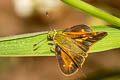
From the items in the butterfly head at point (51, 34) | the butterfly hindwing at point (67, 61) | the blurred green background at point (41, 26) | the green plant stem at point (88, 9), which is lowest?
the blurred green background at point (41, 26)

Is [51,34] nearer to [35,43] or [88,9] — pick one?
[35,43]

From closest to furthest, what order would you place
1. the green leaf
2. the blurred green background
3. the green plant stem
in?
the green plant stem
the green leaf
the blurred green background

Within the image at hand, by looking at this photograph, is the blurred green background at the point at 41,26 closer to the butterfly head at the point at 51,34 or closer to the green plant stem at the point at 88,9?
the butterfly head at the point at 51,34

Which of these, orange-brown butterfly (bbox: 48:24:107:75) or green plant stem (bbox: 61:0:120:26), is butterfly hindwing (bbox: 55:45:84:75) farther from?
green plant stem (bbox: 61:0:120:26)

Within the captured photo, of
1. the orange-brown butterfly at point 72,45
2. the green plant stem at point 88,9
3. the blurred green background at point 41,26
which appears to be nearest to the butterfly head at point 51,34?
the orange-brown butterfly at point 72,45

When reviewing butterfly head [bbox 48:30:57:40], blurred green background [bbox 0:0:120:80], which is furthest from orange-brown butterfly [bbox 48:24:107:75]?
blurred green background [bbox 0:0:120:80]

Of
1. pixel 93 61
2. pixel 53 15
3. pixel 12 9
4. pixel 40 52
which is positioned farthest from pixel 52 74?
pixel 40 52

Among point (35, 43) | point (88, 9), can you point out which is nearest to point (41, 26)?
point (35, 43)
